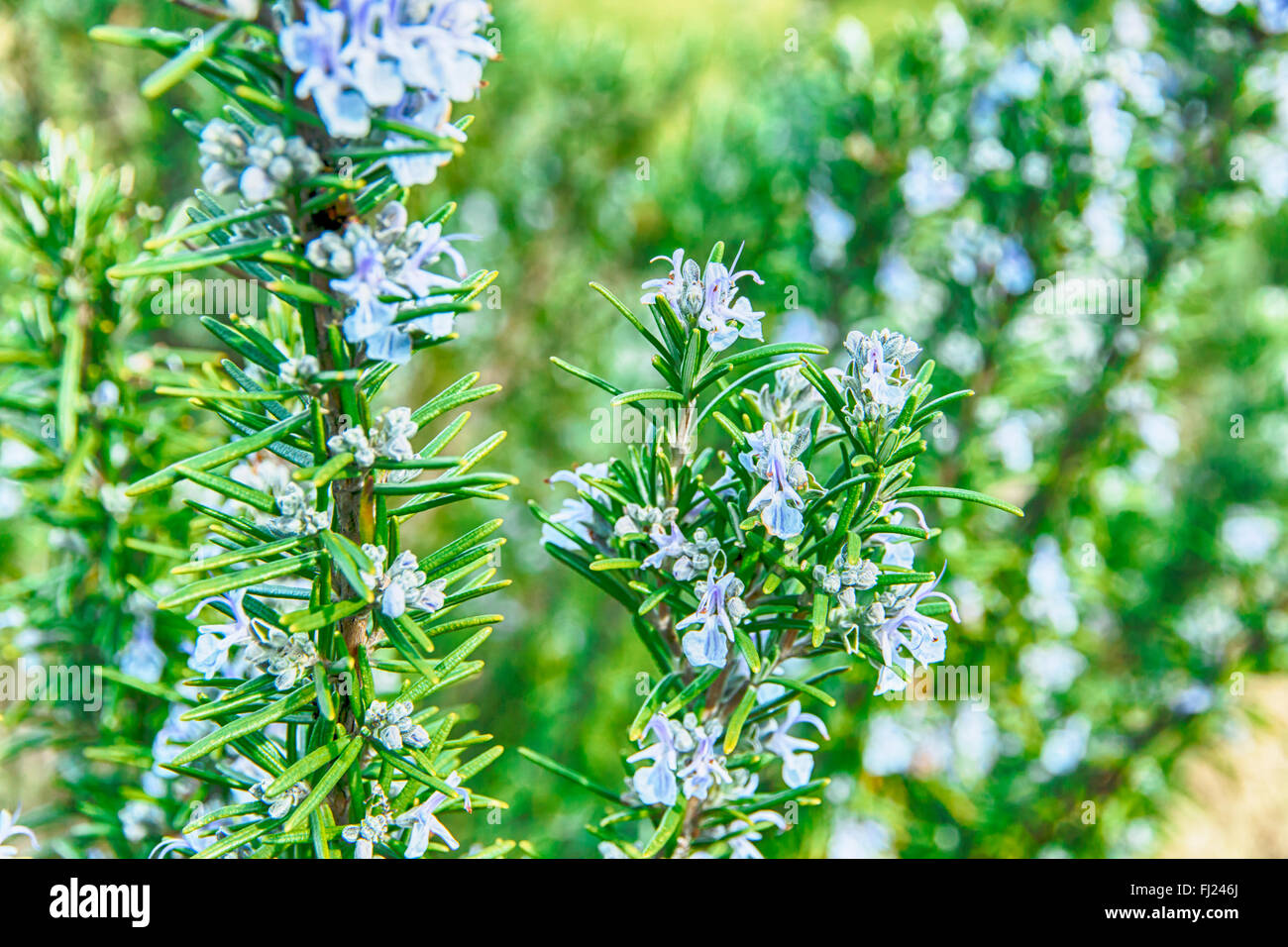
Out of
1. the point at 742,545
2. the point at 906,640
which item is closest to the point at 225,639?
the point at 742,545

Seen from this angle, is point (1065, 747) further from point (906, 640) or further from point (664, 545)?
point (664, 545)

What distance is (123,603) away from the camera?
0.87 m

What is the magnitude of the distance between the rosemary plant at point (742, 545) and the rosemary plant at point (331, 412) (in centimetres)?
11

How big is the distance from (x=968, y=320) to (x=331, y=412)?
41.0 inches

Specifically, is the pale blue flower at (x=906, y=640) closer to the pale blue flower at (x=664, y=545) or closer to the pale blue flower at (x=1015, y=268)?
the pale blue flower at (x=664, y=545)

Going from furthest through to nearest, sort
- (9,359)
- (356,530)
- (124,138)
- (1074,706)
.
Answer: (124,138) < (1074,706) < (9,359) < (356,530)

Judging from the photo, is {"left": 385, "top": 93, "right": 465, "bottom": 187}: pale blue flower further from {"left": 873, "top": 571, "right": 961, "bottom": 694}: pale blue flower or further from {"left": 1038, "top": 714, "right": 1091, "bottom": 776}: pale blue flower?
{"left": 1038, "top": 714, "right": 1091, "bottom": 776}: pale blue flower

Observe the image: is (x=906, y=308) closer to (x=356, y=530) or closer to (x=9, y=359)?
(x=356, y=530)

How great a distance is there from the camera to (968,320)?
129 cm

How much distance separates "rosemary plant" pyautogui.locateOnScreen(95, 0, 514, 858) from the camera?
18.3 inches


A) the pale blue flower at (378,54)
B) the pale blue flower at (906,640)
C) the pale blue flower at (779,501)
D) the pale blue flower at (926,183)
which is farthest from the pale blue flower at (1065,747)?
the pale blue flower at (378,54)

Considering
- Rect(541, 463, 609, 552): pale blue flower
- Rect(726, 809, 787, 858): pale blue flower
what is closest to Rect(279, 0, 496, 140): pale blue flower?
Rect(541, 463, 609, 552): pale blue flower

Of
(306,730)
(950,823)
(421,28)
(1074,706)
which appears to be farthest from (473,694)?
(421,28)
